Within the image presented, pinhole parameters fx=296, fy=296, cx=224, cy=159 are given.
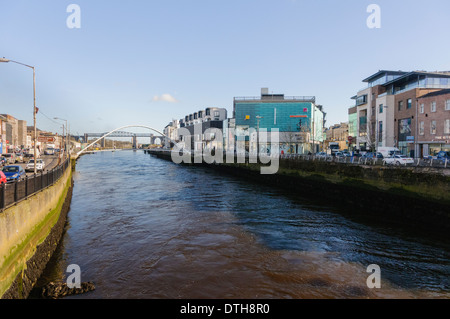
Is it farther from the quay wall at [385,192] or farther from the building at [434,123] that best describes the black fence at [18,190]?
the building at [434,123]

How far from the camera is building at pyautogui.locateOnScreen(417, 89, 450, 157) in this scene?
4231 centimetres

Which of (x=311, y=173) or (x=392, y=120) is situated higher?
(x=392, y=120)

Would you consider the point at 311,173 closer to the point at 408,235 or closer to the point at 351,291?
the point at 408,235

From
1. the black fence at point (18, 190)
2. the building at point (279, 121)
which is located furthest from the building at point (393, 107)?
the black fence at point (18, 190)

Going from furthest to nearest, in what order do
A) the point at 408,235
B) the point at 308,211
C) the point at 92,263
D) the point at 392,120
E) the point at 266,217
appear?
the point at 392,120 → the point at 308,211 → the point at 266,217 → the point at 408,235 → the point at 92,263

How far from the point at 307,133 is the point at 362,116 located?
21.8 m

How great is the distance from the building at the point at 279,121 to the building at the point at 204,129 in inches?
737

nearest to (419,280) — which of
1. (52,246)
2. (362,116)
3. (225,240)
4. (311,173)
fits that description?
(225,240)

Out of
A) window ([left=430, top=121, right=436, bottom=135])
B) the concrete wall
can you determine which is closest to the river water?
the concrete wall

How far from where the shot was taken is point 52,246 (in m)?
13.3

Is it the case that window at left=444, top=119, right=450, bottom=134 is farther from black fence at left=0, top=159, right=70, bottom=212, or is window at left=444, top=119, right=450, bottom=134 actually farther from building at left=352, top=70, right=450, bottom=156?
black fence at left=0, top=159, right=70, bottom=212

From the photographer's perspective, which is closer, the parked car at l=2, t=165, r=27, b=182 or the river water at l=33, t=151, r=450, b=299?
the river water at l=33, t=151, r=450, b=299

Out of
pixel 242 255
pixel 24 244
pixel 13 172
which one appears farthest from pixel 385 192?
pixel 13 172

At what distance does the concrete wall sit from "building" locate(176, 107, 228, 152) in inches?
3715
